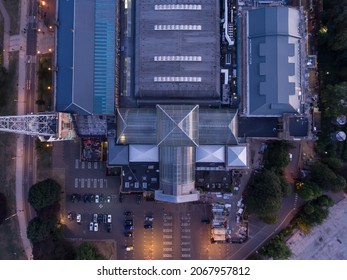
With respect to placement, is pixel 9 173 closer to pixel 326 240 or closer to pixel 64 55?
pixel 64 55

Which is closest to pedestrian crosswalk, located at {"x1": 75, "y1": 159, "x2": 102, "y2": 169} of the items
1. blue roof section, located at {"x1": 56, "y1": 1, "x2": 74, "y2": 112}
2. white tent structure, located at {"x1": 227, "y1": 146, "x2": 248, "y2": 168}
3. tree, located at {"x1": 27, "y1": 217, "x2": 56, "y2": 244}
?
blue roof section, located at {"x1": 56, "y1": 1, "x2": 74, "y2": 112}

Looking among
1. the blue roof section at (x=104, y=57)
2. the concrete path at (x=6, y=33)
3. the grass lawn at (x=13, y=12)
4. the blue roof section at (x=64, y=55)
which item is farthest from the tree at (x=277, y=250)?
the grass lawn at (x=13, y=12)

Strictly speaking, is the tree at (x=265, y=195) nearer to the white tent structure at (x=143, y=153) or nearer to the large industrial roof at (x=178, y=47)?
the large industrial roof at (x=178, y=47)

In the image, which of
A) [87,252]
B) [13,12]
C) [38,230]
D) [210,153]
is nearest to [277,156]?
[210,153]

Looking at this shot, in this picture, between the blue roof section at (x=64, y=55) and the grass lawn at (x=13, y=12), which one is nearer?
the blue roof section at (x=64, y=55)

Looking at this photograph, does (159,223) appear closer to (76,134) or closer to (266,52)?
(76,134)

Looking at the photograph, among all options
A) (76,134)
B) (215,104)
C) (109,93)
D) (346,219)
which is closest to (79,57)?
(109,93)
